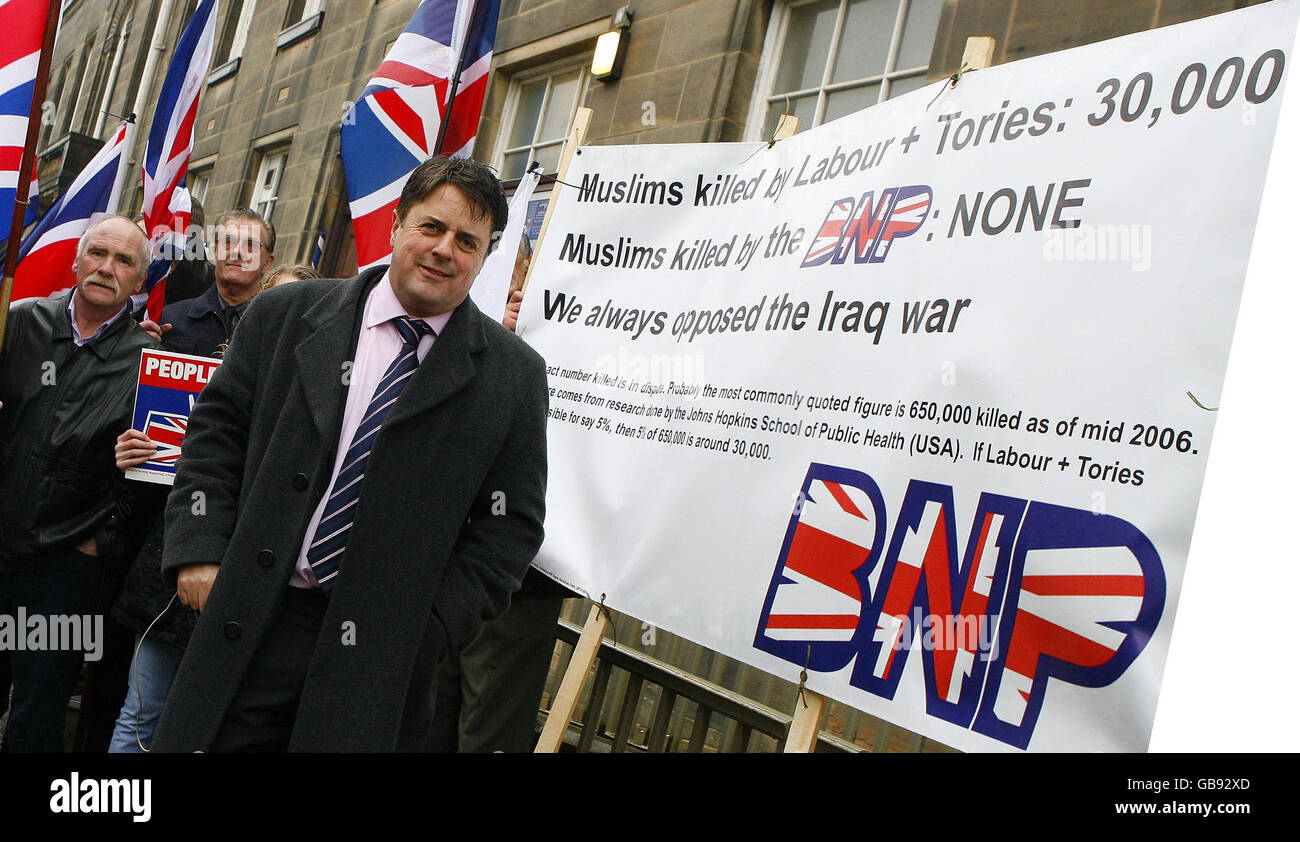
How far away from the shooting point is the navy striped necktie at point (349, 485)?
230 centimetres

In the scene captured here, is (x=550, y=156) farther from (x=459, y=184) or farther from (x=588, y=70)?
(x=459, y=184)

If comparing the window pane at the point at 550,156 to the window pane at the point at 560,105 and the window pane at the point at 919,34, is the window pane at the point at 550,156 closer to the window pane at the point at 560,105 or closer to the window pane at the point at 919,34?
the window pane at the point at 560,105

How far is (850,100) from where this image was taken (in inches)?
214

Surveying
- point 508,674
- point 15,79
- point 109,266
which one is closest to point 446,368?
point 508,674

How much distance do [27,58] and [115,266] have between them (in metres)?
0.87

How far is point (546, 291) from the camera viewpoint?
3988 mm

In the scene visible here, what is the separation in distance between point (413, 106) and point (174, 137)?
154cm

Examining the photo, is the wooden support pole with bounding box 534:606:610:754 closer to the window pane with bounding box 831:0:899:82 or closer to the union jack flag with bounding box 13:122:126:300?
the window pane with bounding box 831:0:899:82

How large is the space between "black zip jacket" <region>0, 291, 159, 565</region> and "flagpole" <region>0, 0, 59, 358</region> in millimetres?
125

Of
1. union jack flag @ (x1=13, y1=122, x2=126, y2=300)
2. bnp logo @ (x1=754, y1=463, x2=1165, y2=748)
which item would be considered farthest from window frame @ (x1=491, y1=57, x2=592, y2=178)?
bnp logo @ (x1=754, y1=463, x2=1165, y2=748)

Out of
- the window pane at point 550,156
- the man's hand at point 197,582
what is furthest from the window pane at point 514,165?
the man's hand at point 197,582
